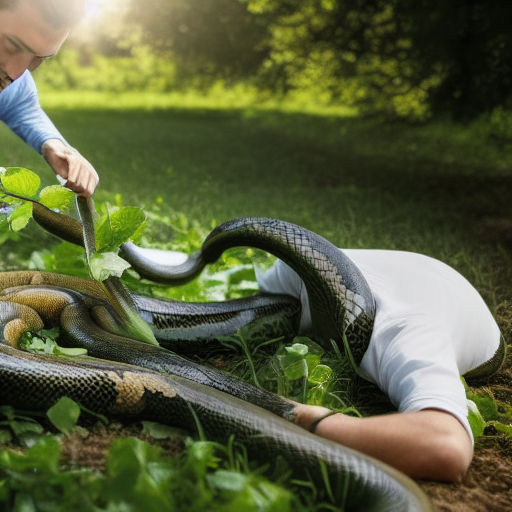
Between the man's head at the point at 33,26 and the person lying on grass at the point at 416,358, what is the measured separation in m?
1.48

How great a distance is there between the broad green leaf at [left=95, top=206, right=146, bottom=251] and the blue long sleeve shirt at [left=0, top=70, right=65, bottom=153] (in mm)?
958

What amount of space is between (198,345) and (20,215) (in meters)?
1.02

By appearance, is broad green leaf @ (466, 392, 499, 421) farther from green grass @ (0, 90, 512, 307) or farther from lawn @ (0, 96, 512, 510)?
green grass @ (0, 90, 512, 307)

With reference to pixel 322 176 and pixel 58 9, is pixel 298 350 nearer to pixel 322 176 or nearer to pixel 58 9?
pixel 58 9

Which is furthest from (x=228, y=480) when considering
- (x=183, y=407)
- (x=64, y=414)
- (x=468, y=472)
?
(x=468, y=472)

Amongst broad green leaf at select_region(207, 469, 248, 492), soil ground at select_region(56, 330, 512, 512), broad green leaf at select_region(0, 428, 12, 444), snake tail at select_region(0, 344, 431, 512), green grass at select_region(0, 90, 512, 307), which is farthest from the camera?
green grass at select_region(0, 90, 512, 307)

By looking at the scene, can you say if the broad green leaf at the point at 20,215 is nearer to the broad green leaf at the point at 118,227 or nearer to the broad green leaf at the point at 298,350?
the broad green leaf at the point at 118,227

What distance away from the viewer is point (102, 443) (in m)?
2.14

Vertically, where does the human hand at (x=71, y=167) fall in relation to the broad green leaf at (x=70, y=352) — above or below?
above

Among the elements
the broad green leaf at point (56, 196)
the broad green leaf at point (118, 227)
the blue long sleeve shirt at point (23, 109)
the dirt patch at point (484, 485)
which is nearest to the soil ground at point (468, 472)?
the dirt patch at point (484, 485)

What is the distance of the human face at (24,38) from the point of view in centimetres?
238

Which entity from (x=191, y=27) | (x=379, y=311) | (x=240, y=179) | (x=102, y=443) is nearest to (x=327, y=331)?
(x=379, y=311)

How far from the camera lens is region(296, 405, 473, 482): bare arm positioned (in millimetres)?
2088

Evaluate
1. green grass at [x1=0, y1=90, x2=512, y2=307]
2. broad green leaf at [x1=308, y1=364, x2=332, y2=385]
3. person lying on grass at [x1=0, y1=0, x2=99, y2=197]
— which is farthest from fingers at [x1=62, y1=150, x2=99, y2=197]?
green grass at [x1=0, y1=90, x2=512, y2=307]
